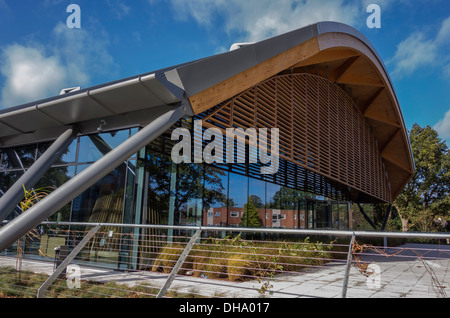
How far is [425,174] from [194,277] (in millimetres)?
40695

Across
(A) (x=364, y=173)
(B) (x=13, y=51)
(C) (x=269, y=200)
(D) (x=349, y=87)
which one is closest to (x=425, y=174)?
(A) (x=364, y=173)

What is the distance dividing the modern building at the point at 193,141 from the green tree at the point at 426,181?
2689 centimetres

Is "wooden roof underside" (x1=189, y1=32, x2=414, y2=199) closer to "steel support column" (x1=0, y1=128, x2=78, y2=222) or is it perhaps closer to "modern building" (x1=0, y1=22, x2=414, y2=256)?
"modern building" (x1=0, y1=22, x2=414, y2=256)

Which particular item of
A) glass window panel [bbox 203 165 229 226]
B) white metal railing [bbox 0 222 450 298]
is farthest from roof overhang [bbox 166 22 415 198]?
white metal railing [bbox 0 222 450 298]

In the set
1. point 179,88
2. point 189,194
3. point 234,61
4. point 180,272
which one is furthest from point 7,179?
point 234,61

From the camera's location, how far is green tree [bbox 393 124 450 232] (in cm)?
3841

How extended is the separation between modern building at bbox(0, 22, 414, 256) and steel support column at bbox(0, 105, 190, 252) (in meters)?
0.02

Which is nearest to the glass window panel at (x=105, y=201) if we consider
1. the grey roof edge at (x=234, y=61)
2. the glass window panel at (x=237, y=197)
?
Answer: the grey roof edge at (x=234, y=61)

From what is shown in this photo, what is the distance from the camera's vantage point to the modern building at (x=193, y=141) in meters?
6.67

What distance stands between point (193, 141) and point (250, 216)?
12.2ft

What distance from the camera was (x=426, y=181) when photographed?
38906 millimetres

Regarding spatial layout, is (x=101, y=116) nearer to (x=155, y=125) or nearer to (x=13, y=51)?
(x=155, y=125)

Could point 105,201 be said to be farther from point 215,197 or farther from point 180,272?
point 215,197
